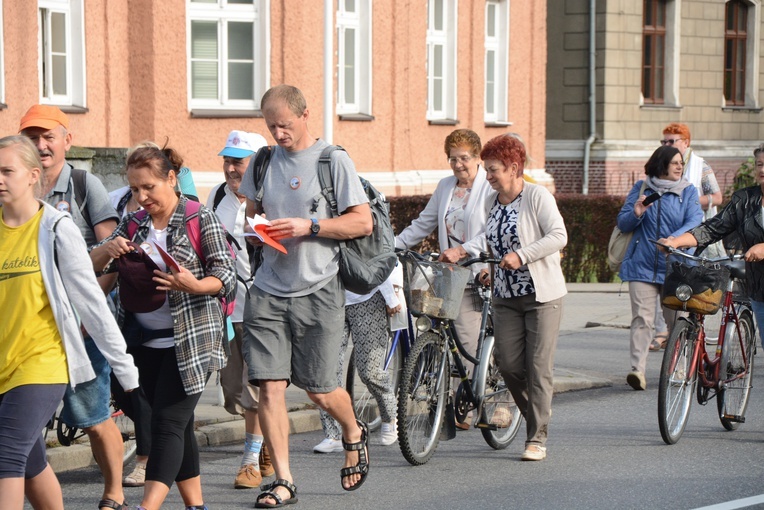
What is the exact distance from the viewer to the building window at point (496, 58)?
25.9 m

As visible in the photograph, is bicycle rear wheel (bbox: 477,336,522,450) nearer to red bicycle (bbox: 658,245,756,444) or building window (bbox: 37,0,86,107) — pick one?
red bicycle (bbox: 658,245,756,444)

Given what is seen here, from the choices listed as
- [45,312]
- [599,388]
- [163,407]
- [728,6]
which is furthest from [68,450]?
[728,6]

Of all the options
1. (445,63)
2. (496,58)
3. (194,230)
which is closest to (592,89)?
(496,58)

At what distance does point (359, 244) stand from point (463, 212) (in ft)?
7.10

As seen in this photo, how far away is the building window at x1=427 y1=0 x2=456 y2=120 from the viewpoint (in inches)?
943

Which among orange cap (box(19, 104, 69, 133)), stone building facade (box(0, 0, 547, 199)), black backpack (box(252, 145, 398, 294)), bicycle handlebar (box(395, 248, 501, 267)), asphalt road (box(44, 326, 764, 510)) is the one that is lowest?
asphalt road (box(44, 326, 764, 510))

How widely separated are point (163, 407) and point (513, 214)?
9.17 feet

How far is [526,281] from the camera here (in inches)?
312

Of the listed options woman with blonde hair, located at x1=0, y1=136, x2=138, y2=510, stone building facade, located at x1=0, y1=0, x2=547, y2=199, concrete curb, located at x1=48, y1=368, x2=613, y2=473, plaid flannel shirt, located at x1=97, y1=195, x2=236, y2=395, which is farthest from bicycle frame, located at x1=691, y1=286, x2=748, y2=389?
stone building facade, located at x1=0, y1=0, x2=547, y2=199

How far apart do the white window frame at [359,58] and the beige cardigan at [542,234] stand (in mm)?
13770

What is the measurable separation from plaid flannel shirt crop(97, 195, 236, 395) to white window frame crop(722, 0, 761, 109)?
1209 inches

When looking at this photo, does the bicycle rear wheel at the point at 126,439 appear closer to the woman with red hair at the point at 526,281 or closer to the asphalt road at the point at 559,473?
the asphalt road at the point at 559,473

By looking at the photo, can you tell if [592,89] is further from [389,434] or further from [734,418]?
[389,434]

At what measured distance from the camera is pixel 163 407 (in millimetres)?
5898
